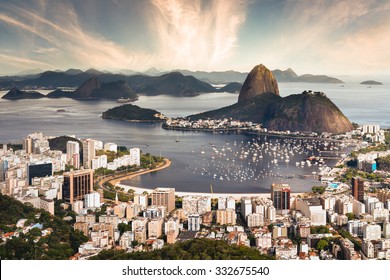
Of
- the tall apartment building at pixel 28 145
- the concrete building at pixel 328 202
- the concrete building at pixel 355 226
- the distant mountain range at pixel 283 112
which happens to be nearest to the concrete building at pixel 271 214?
the concrete building at pixel 328 202

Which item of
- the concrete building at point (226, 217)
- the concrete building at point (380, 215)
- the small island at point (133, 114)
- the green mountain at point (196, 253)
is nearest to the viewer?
the green mountain at point (196, 253)

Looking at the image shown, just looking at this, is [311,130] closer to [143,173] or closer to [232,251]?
[143,173]

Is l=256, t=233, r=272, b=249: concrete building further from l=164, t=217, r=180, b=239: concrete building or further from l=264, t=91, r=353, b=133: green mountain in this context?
l=264, t=91, r=353, b=133: green mountain

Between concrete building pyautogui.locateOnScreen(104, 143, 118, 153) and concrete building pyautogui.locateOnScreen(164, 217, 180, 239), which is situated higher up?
concrete building pyautogui.locateOnScreen(104, 143, 118, 153)

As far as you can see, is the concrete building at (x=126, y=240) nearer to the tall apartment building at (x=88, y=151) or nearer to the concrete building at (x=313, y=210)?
the concrete building at (x=313, y=210)

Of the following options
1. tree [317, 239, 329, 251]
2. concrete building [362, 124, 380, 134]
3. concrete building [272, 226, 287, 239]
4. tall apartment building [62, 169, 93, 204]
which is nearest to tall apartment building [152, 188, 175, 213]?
tall apartment building [62, 169, 93, 204]

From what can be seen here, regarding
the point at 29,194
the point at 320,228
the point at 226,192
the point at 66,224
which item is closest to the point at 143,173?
the point at 226,192
